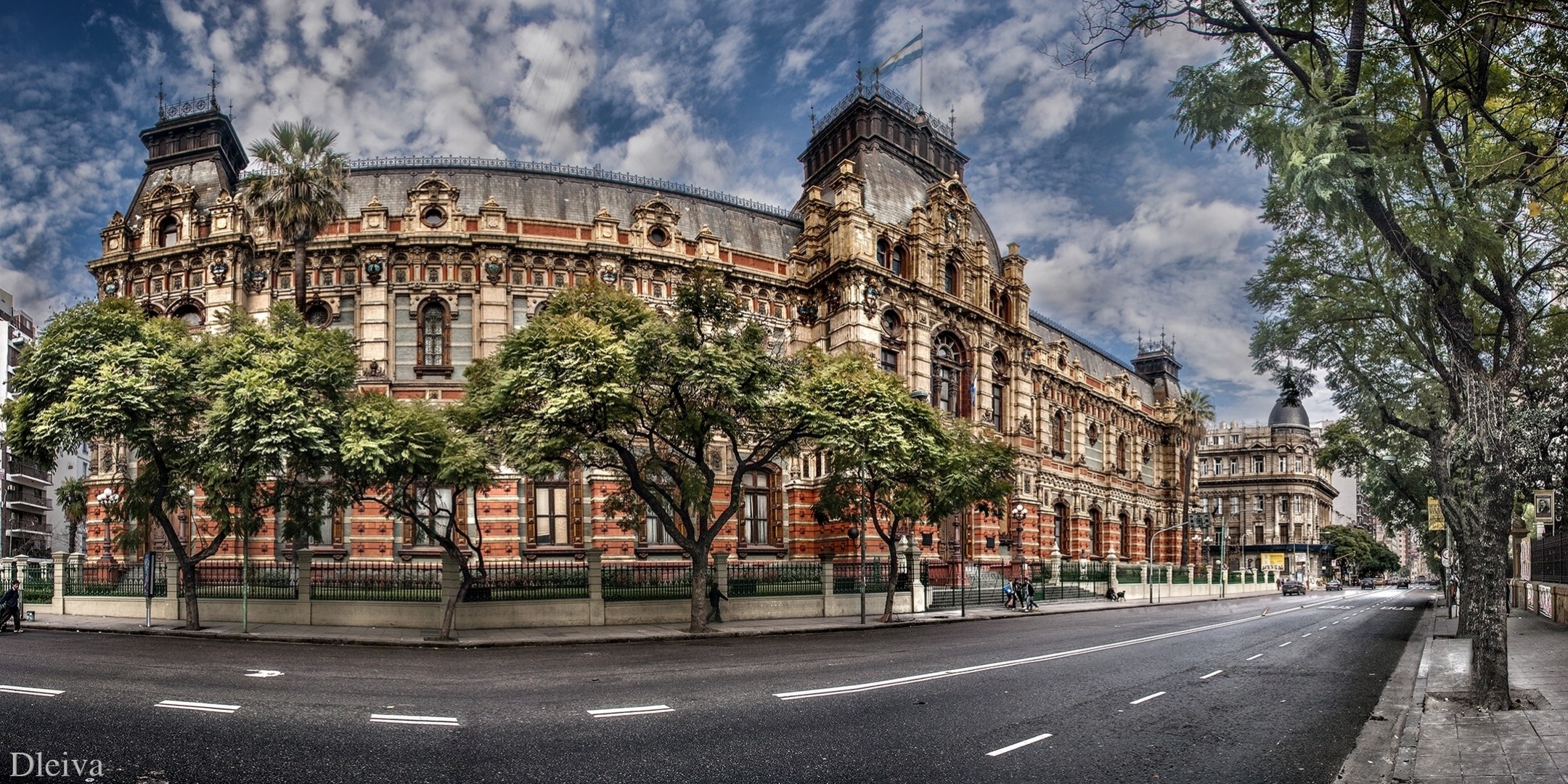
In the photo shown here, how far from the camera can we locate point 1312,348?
85.6ft

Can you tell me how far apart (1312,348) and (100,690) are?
28.5 m

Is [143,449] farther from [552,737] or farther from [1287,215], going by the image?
[1287,215]

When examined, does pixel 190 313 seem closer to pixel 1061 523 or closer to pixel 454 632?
pixel 454 632

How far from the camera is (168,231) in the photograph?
4259 cm

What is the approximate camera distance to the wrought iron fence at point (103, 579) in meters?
32.8

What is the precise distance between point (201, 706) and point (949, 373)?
42.5m

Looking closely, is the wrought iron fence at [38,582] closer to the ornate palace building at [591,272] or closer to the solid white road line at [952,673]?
the ornate palace building at [591,272]

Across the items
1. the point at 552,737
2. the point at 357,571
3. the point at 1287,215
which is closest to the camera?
the point at 552,737

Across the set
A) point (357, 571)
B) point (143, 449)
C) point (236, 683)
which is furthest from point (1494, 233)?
point (143, 449)

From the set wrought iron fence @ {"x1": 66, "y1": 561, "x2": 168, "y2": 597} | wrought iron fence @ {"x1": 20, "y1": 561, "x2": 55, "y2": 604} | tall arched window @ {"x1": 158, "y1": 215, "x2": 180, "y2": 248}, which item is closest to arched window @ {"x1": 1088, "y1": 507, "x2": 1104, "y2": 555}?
wrought iron fence @ {"x1": 66, "y1": 561, "x2": 168, "y2": 597}

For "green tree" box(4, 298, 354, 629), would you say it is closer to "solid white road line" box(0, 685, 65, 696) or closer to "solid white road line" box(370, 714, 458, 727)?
"solid white road line" box(0, 685, 65, 696)

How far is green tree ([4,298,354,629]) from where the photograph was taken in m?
26.2

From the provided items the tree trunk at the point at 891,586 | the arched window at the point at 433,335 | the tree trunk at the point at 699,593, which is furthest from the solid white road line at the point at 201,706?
the arched window at the point at 433,335

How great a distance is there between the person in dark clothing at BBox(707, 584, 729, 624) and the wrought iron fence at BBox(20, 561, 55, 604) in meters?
24.1
